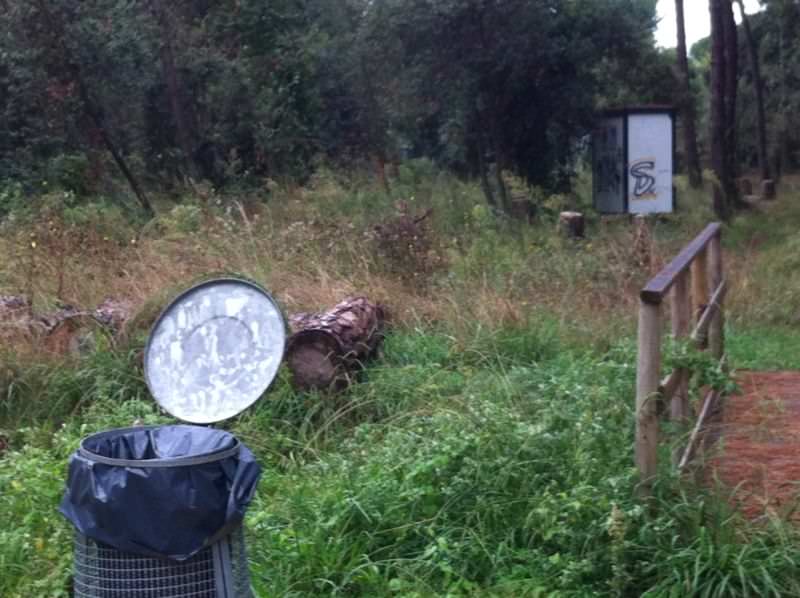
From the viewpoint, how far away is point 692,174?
31.7 meters

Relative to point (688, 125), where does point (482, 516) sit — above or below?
below

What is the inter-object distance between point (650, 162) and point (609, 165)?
903 millimetres

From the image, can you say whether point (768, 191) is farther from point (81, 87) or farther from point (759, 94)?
point (81, 87)

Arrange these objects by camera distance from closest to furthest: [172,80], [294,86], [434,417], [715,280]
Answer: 1. [434,417]
2. [715,280]
3. [172,80]
4. [294,86]

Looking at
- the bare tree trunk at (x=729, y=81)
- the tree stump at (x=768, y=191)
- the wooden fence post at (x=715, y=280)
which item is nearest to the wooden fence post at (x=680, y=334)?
the wooden fence post at (x=715, y=280)

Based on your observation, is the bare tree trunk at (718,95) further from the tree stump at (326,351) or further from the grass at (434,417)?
the tree stump at (326,351)

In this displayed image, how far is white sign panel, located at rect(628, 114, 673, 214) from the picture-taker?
20812 millimetres

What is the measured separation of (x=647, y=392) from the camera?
505 cm

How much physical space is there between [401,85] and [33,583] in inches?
721

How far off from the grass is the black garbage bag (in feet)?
3.81

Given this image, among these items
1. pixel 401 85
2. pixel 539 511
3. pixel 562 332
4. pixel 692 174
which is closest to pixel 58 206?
pixel 562 332

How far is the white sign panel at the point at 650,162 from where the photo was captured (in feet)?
68.3

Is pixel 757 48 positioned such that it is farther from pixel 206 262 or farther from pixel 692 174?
pixel 206 262

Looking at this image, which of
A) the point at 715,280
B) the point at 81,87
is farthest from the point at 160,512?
the point at 81,87
